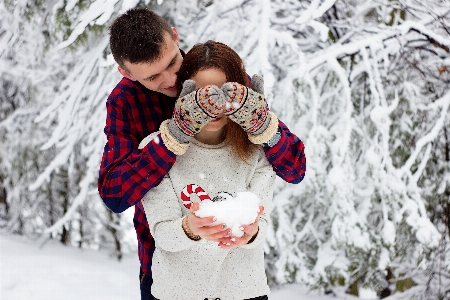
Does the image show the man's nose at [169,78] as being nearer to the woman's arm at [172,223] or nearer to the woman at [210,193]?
the woman at [210,193]

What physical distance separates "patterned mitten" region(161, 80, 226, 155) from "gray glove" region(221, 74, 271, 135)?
0.09 feet

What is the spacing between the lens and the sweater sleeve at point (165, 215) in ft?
3.88

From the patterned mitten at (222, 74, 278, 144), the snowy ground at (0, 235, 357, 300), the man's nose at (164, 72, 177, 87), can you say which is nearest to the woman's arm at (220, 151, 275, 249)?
the patterned mitten at (222, 74, 278, 144)

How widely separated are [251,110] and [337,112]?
2585 millimetres

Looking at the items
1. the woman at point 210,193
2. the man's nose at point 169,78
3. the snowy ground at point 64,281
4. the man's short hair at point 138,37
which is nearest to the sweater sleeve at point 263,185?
the woman at point 210,193

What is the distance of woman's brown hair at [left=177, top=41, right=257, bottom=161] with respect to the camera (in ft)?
4.08

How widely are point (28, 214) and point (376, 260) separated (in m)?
5.02

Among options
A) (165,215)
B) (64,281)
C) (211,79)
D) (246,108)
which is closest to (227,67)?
(211,79)

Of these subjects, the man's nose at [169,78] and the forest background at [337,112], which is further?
the forest background at [337,112]

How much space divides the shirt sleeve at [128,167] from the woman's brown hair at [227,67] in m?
0.20

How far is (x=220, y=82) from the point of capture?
123 centimetres

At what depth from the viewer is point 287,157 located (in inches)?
51.8

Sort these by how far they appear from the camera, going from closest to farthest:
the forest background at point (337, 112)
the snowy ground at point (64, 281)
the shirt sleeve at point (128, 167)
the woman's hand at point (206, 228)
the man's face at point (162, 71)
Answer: the woman's hand at point (206, 228) → the shirt sleeve at point (128, 167) → the man's face at point (162, 71) → the forest background at point (337, 112) → the snowy ground at point (64, 281)

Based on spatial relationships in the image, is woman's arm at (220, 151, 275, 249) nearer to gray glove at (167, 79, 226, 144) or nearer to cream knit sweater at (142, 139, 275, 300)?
cream knit sweater at (142, 139, 275, 300)
